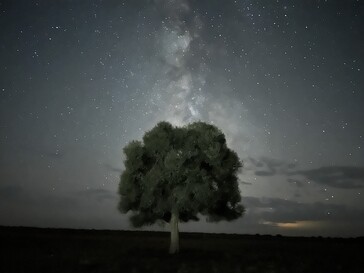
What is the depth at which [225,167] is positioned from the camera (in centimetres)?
4362

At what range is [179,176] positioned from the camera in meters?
41.2

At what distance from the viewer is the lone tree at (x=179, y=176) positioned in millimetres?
40969

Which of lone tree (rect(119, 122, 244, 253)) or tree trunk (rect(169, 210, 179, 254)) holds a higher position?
lone tree (rect(119, 122, 244, 253))

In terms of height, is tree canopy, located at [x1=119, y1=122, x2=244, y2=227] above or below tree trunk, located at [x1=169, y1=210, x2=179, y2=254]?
above

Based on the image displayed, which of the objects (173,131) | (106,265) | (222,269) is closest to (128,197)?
(173,131)

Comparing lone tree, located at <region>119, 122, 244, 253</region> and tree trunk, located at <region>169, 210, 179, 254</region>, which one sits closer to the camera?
lone tree, located at <region>119, 122, 244, 253</region>

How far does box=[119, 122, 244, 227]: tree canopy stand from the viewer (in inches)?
1613

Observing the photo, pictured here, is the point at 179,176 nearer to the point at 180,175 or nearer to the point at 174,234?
the point at 180,175

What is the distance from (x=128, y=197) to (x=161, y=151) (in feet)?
20.8

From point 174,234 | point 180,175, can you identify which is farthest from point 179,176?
point 174,234

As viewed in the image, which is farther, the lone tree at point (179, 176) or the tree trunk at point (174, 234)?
the tree trunk at point (174, 234)

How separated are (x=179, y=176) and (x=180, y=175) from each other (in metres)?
0.16

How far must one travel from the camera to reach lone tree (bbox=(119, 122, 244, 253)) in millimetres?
40969

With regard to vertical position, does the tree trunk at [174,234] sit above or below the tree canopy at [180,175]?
below
